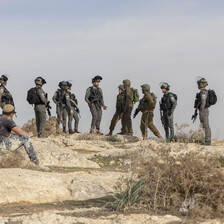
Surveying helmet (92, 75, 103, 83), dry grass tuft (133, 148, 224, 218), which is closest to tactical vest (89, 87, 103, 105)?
helmet (92, 75, 103, 83)

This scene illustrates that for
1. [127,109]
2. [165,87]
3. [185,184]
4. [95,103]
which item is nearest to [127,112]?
[127,109]

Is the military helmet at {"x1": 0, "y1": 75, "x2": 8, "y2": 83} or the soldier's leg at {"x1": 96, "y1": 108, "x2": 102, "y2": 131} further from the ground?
the military helmet at {"x1": 0, "y1": 75, "x2": 8, "y2": 83}

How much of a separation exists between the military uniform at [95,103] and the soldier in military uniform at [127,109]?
3.13 ft

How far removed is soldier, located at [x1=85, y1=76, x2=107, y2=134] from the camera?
2067 centimetres

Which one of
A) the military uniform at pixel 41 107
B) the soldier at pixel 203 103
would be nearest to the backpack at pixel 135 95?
the soldier at pixel 203 103

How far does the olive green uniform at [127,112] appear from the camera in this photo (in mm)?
20666

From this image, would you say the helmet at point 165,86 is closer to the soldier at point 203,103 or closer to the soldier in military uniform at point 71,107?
the soldier at point 203,103

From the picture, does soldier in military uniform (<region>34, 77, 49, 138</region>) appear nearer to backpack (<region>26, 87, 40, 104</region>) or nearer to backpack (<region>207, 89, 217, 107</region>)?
backpack (<region>26, 87, 40, 104</region>)

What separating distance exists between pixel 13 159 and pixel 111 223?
430 centimetres

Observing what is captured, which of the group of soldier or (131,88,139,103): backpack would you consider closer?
the group of soldier

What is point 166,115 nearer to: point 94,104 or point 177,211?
point 94,104

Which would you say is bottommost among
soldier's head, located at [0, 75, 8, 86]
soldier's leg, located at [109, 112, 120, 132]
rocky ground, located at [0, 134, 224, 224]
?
rocky ground, located at [0, 134, 224, 224]

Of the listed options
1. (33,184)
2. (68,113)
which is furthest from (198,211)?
(68,113)

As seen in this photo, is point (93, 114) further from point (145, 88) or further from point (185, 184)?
point (185, 184)
